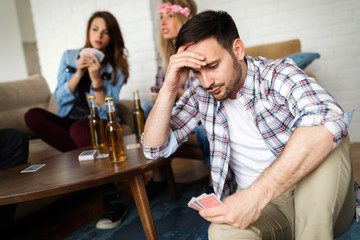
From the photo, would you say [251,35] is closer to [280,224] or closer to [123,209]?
[123,209]

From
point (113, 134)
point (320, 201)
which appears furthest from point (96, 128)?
point (320, 201)

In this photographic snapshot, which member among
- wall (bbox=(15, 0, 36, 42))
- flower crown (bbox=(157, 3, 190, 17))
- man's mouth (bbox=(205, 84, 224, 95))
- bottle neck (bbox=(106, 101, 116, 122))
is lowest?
bottle neck (bbox=(106, 101, 116, 122))

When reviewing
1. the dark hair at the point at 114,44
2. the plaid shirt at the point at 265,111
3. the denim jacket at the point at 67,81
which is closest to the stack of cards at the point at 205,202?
the plaid shirt at the point at 265,111

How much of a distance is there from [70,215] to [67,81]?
1086 millimetres

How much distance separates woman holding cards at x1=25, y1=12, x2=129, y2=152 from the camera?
7.43ft

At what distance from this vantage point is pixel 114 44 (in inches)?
101

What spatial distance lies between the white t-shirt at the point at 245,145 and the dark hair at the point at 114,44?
1544mm

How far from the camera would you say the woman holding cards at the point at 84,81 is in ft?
7.43

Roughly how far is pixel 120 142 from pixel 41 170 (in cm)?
38

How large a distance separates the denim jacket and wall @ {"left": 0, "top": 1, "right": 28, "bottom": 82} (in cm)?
387

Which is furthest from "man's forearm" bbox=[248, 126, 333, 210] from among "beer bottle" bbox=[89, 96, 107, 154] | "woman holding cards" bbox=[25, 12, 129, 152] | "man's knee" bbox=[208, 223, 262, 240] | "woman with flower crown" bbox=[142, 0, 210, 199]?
"woman holding cards" bbox=[25, 12, 129, 152]

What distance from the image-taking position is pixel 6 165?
1.81 m

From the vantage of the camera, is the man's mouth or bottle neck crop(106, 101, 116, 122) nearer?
the man's mouth

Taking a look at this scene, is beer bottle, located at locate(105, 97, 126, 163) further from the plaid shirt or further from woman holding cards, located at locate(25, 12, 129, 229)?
woman holding cards, located at locate(25, 12, 129, 229)
